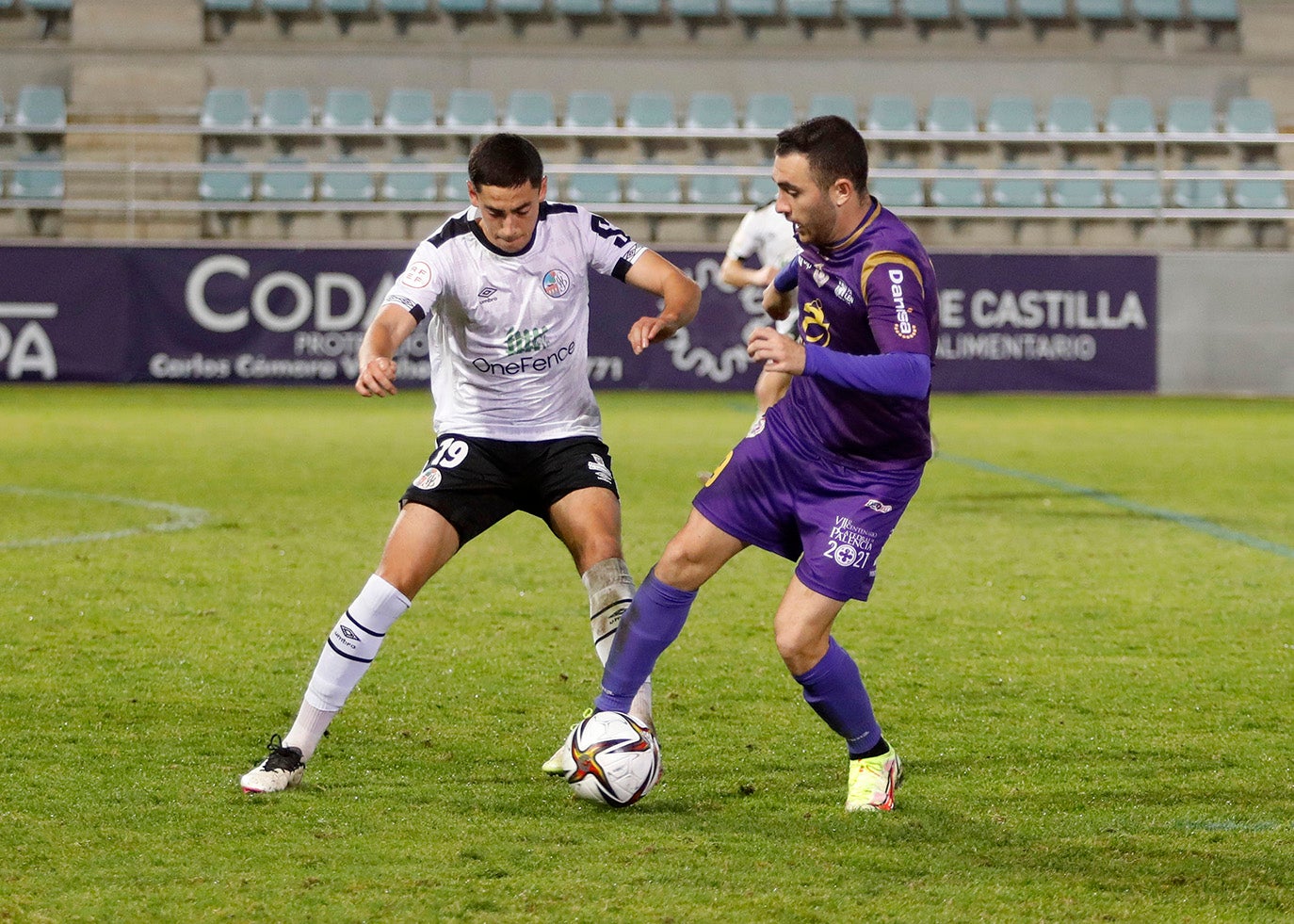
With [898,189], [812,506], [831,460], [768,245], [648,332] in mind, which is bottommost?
[812,506]

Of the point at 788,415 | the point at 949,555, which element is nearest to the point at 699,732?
the point at 788,415

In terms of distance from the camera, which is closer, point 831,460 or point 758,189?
point 831,460

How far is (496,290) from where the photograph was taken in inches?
182

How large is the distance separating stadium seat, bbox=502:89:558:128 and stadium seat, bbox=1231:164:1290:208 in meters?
8.70

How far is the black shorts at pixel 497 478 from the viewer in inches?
176

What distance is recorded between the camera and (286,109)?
71.2ft

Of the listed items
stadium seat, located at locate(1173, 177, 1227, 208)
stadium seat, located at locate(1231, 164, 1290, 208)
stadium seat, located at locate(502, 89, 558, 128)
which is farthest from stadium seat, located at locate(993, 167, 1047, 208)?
stadium seat, located at locate(502, 89, 558, 128)

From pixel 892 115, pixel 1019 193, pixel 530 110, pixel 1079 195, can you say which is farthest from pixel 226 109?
pixel 1079 195

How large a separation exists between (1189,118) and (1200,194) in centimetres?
161

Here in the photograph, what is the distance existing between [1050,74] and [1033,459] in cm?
1171

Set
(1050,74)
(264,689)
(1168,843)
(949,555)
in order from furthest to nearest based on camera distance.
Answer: (1050,74) < (949,555) < (264,689) < (1168,843)

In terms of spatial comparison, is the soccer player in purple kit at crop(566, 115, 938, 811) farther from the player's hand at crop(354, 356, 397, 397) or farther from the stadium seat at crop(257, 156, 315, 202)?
the stadium seat at crop(257, 156, 315, 202)

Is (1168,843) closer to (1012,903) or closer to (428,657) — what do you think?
(1012,903)

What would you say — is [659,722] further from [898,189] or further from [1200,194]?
[1200,194]
